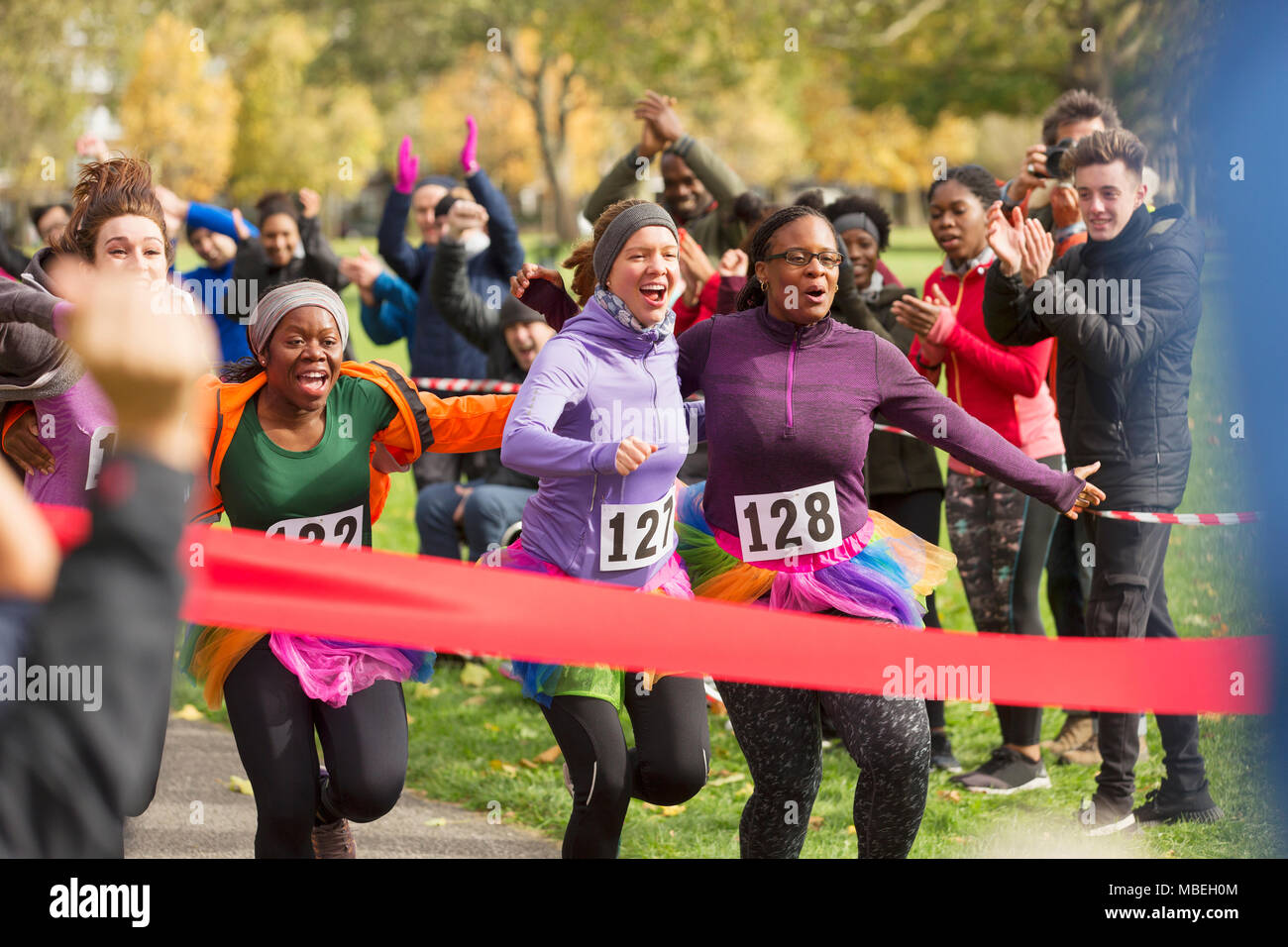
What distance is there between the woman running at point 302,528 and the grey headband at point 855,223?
2711 millimetres

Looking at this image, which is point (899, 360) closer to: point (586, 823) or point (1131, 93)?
point (586, 823)

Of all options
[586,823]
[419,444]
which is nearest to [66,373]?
[419,444]

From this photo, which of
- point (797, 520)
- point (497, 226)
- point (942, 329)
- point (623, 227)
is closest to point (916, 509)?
point (942, 329)

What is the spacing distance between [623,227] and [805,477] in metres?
1.00

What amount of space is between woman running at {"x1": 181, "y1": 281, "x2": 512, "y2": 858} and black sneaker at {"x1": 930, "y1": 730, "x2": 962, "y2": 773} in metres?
2.78

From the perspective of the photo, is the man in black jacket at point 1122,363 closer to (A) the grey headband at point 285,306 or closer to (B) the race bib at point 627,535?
(B) the race bib at point 627,535

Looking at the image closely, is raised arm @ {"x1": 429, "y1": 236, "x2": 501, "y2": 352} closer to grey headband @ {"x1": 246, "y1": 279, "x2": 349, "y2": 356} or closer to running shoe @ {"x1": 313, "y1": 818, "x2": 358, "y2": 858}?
grey headband @ {"x1": 246, "y1": 279, "x2": 349, "y2": 356}

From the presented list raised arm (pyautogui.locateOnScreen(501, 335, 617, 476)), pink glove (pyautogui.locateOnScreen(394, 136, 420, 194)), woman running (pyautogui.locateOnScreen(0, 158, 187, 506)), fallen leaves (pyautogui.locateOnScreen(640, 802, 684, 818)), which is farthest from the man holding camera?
pink glove (pyautogui.locateOnScreen(394, 136, 420, 194))

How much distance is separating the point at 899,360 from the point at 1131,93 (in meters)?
22.0

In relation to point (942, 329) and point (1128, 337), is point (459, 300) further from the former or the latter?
point (1128, 337)

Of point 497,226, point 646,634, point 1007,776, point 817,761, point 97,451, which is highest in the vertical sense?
point 497,226

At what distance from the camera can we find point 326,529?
4.51 m

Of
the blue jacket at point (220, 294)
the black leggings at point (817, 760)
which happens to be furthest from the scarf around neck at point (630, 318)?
the blue jacket at point (220, 294)
